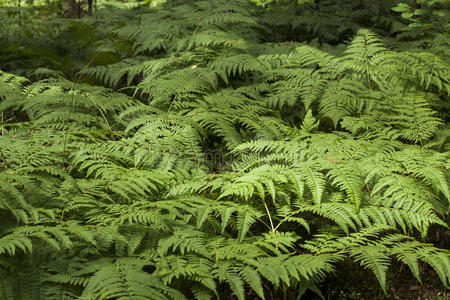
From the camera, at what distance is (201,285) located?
2.04 metres

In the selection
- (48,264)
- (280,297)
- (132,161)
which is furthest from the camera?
(132,161)

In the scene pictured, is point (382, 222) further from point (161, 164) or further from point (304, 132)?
point (161, 164)

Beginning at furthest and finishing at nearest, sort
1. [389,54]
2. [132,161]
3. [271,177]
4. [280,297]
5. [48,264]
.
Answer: [389,54]
[132,161]
[271,177]
[280,297]
[48,264]

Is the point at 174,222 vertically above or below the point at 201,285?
above

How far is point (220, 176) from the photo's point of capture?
285 cm

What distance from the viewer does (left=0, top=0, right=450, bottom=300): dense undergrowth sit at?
6.64ft

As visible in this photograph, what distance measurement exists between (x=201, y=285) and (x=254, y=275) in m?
0.33

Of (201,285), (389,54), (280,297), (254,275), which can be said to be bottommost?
(280,297)

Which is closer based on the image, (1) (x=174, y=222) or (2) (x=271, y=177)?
(1) (x=174, y=222)

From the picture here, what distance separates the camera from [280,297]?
2.33 m

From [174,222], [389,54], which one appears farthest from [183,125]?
[389,54]

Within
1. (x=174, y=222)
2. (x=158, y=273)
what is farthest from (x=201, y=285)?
(x=174, y=222)

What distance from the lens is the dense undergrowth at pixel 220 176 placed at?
202cm

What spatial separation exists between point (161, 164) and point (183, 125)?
0.53 metres
